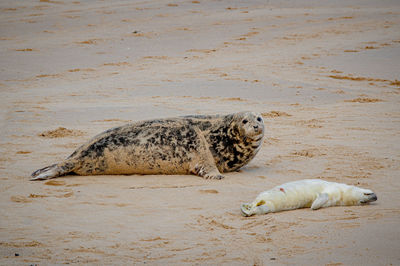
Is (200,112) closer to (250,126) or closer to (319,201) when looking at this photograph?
(250,126)

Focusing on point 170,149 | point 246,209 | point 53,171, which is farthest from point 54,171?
point 246,209

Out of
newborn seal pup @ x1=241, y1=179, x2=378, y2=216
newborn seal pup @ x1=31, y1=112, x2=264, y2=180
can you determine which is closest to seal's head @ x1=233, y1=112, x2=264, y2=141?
newborn seal pup @ x1=31, y1=112, x2=264, y2=180

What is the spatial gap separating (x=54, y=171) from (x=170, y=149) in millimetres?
1204

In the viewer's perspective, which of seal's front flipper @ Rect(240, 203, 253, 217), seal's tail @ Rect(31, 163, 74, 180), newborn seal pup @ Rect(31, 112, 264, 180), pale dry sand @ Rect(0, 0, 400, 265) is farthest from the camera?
newborn seal pup @ Rect(31, 112, 264, 180)

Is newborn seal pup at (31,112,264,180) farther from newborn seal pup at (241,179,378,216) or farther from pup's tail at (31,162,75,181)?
newborn seal pup at (241,179,378,216)

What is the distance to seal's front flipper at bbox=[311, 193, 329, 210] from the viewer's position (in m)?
4.50

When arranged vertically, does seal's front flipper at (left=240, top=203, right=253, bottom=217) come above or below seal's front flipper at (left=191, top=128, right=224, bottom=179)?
above

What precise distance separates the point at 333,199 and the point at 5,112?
6748mm

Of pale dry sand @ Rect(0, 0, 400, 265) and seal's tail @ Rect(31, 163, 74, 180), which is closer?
pale dry sand @ Rect(0, 0, 400, 265)

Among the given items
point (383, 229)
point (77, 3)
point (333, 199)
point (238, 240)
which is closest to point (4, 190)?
point (238, 240)

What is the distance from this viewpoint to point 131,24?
19.0 metres

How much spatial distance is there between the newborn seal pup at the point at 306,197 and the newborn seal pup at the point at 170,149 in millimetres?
1394

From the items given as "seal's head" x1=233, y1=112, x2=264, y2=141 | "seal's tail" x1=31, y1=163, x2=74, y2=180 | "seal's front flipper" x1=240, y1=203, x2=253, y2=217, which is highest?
"seal's head" x1=233, y1=112, x2=264, y2=141

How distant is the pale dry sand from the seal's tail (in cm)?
15
